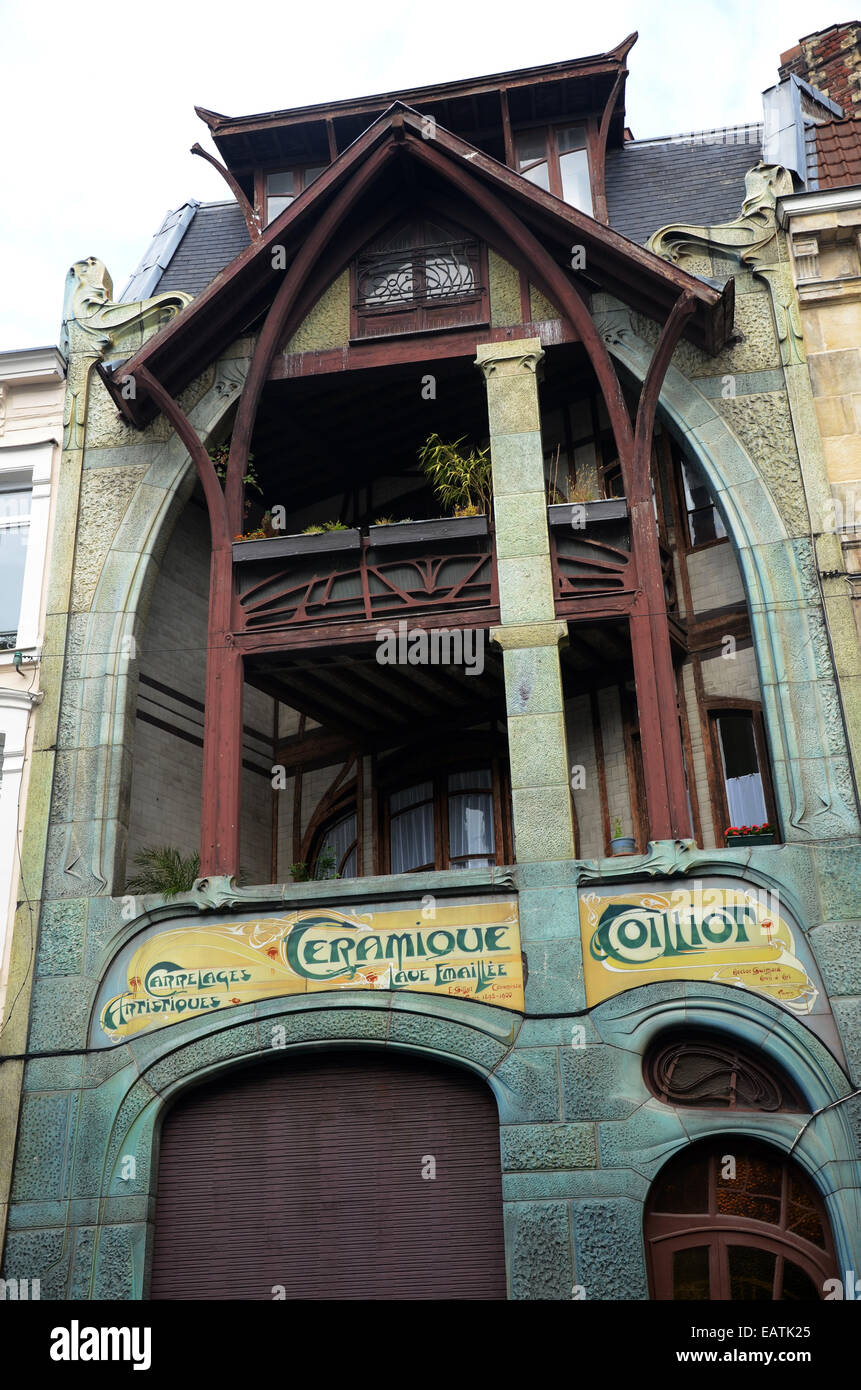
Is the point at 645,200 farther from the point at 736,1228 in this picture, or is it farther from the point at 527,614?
the point at 736,1228

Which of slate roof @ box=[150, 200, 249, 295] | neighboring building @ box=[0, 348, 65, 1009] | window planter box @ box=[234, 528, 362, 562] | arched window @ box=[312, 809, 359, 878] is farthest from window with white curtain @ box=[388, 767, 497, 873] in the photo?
slate roof @ box=[150, 200, 249, 295]

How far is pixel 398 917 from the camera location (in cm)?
1452

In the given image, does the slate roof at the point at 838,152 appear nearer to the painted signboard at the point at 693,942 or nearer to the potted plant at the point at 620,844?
the potted plant at the point at 620,844

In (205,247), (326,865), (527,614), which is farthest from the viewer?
(205,247)

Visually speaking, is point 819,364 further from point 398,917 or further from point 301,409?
point 398,917

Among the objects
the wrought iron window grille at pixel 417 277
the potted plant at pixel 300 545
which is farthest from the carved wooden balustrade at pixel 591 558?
the wrought iron window grille at pixel 417 277

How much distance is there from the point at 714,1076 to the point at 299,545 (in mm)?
7502

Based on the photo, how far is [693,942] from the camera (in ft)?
45.6

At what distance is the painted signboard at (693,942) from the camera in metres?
13.7

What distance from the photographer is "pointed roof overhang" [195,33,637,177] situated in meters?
18.7

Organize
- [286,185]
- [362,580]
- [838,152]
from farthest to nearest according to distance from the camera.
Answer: [286,185] < [838,152] < [362,580]

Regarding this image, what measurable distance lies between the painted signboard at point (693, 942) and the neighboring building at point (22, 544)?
21.6 feet

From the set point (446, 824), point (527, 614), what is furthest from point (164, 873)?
point (527, 614)

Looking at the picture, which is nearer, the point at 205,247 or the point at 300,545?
the point at 300,545
